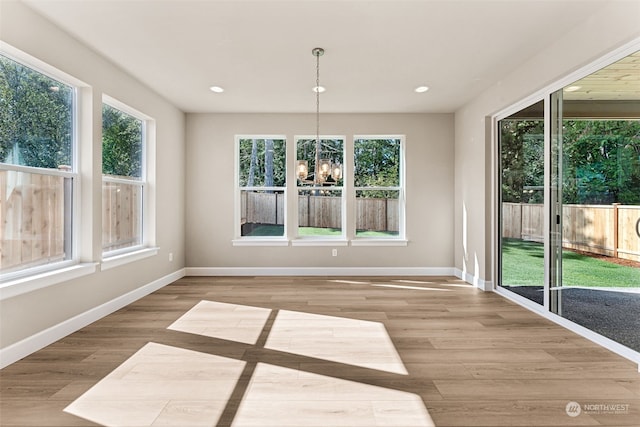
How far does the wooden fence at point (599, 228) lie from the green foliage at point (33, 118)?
4.67 metres

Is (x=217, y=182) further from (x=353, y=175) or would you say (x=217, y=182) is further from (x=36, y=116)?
(x=36, y=116)

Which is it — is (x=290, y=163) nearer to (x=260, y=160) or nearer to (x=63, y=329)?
(x=260, y=160)

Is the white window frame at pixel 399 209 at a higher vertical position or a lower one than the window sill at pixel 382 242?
higher

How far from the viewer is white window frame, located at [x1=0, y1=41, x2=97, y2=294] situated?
8.00ft

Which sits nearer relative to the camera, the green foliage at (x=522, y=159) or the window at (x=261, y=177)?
the green foliage at (x=522, y=159)

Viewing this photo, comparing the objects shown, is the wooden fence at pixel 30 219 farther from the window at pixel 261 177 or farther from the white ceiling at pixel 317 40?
the window at pixel 261 177

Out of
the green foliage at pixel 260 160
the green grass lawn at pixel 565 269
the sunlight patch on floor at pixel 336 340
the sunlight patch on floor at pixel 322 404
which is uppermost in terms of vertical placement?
the green foliage at pixel 260 160

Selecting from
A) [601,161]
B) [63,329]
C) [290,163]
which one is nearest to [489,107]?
[601,161]

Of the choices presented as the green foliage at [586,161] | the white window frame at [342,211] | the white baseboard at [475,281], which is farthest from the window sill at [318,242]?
the green foliage at [586,161]

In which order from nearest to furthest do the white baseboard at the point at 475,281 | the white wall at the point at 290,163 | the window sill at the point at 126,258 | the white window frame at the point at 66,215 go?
the white window frame at the point at 66,215 < the window sill at the point at 126,258 < the white baseboard at the point at 475,281 < the white wall at the point at 290,163

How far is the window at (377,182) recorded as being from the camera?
5578 mm

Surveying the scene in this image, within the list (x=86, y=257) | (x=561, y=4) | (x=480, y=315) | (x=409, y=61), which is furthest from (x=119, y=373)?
(x=561, y=4)

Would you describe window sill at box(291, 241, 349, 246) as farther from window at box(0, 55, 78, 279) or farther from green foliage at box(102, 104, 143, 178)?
window at box(0, 55, 78, 279)

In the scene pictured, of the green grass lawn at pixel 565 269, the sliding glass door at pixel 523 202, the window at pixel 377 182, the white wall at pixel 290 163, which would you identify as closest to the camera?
Result: the green grass lawn at pixel 565 269
